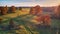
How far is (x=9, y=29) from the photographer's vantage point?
1439 millimetres

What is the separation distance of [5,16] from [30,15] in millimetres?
314

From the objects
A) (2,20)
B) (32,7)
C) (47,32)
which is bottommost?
(47,32)

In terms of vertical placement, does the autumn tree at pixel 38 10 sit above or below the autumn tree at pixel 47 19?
above

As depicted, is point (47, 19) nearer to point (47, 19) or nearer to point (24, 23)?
point (47, 19)

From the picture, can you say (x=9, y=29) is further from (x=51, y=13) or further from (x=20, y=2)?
(x=51, y=13)

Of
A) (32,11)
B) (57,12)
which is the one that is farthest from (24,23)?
(57,12)

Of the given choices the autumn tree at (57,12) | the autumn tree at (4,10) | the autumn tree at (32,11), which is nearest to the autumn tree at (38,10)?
the autumn tree at (32,11)

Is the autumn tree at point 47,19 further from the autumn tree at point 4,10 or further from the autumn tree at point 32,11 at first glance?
the autumn tree at point 4,10

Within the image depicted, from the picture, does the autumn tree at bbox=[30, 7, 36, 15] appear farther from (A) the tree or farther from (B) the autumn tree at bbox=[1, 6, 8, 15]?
(B) the autumn tree at bbox=[1, 6, 8, 15]

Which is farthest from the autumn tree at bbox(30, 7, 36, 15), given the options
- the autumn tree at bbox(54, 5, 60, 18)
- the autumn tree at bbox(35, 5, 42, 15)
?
the autumn tree at bbox(54, 5, 60, 18)

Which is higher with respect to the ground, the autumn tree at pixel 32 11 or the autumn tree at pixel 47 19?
the autumn tree at pixel 32 11

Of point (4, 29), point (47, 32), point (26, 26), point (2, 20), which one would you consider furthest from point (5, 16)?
point (47, 32)

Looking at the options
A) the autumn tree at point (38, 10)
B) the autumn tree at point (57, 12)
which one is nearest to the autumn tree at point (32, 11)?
the autumn tree at point (38, 10)

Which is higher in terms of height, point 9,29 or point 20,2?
point 20,2
